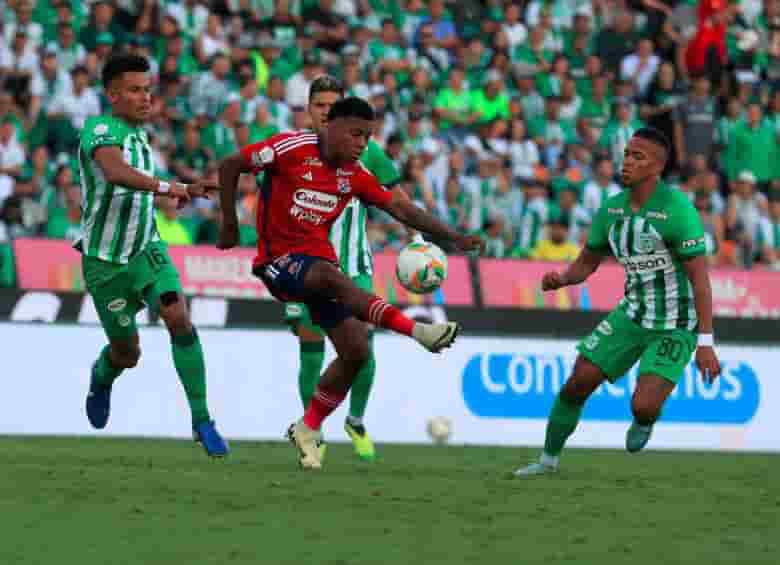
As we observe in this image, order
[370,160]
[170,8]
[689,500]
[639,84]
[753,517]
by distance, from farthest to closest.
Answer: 1. [639,84]
2. [170,8]
3. [370,160]
4. [689,500]
5. [753,517]

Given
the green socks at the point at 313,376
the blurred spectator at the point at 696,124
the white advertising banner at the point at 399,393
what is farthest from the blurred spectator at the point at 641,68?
the green socks at the point at 313,376

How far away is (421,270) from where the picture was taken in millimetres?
10617

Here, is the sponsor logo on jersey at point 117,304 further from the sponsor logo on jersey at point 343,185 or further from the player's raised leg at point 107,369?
the sponsor logo on jersey at point 343,185

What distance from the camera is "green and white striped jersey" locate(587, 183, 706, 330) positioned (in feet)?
34.4

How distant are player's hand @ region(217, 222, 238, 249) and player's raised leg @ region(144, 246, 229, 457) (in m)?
0.50

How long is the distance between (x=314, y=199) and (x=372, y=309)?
2.84 feet

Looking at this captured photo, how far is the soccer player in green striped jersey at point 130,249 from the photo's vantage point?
1077cm

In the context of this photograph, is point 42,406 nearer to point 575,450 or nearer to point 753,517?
point 575,450

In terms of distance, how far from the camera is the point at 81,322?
15688 mm

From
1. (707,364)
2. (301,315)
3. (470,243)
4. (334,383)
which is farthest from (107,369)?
(707,364)

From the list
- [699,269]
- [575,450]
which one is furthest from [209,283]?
[699,269]

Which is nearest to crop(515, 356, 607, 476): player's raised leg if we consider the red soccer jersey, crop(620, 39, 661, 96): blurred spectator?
the red soccer jersey

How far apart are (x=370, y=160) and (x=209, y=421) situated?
244cm

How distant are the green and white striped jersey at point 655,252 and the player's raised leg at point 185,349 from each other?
8.66ft
